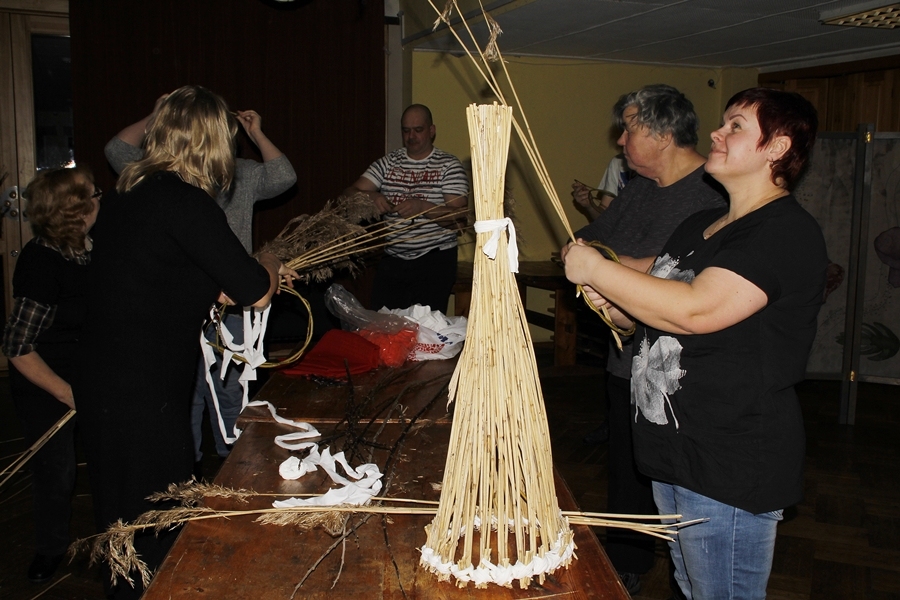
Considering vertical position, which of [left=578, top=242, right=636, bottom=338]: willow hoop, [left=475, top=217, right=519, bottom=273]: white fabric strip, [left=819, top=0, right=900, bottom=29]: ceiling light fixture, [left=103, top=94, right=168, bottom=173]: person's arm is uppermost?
[left=819, top=0, right=900, bottom=29]: ceiling light fixture

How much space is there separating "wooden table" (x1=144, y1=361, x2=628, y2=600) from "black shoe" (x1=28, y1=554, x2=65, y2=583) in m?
1.32

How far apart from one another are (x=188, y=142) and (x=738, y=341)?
4.44 ft

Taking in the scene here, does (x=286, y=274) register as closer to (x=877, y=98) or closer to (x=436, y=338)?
(x=436, y=338)

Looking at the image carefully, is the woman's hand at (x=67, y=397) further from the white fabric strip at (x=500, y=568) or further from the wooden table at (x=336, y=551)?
the white fabric strip at (x=500, y=568)

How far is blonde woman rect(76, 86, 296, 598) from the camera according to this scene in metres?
1.72

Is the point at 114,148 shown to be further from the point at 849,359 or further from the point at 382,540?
the point at 849,359

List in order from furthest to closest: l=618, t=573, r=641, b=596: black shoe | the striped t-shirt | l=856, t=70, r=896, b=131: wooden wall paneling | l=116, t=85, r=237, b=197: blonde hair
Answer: l=856, t=70, r=896, b=131: wooden wall paneling < the striped t-shirt < l=618, t=573, r=641, b=596: black shoe < l=116, t=85, r=237, b=197: blonde hair

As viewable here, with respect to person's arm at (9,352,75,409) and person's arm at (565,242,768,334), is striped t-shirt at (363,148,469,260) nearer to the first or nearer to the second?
person's arm at (9,352,75,409)

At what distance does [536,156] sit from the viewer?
4.63 ft

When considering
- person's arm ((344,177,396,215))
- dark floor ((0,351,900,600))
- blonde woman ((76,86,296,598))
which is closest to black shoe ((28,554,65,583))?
dark floor ((0,351,900,600))

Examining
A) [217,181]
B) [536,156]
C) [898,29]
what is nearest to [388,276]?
[217,181]

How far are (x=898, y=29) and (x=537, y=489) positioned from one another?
547cm

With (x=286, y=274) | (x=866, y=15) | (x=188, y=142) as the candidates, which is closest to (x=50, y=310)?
(x=286, y=274)

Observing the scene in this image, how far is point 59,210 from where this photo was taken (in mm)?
2412
